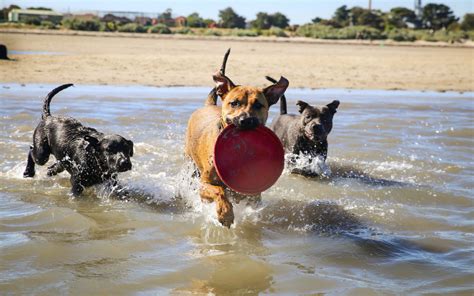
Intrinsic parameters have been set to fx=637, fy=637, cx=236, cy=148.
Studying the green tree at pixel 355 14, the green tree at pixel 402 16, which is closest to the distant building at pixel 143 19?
the green tree at pixel 355 14

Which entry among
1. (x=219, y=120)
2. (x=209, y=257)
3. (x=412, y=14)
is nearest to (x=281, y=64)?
(x=219, y=120)

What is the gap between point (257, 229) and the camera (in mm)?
5895

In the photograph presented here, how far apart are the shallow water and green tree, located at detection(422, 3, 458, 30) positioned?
2804 inches

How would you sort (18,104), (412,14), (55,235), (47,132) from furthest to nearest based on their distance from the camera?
(412,14), (18,104), (47,132), (55,235)

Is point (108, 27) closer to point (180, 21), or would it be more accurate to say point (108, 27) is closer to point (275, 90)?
point (180, 21)

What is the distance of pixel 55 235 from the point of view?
5539 millimetres

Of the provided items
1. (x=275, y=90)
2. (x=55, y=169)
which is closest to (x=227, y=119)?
(x=275, y=90)

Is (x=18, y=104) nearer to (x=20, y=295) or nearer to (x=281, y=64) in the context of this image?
(x=20, y=295)

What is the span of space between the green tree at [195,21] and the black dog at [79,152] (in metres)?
61.8

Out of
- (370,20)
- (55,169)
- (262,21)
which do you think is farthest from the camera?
(262,21)

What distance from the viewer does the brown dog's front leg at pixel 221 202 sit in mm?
5531

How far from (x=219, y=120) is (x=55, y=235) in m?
1.93

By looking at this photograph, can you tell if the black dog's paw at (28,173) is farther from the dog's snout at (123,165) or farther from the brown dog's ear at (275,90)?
the brown dog's ear at (275,90)

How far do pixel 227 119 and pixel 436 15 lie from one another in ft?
257
